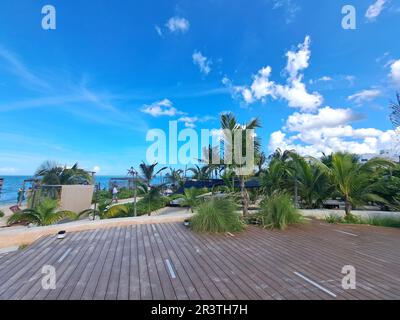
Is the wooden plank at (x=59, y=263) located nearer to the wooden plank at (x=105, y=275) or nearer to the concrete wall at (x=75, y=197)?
the wooden plank at (x=105, y=275)

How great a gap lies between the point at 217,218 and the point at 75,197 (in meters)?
6.67

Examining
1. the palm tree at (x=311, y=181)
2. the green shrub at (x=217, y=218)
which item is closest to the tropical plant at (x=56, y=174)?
the green shrub at (x=217, y=218)

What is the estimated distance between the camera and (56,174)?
16.5m

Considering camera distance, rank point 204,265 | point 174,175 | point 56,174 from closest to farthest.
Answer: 1. point 204,265
2. point 56,174
3. point 174,175

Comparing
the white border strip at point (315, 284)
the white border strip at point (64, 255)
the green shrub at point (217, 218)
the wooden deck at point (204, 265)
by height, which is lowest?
the white border strip at point (315, 284)

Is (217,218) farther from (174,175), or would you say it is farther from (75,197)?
(174,175)

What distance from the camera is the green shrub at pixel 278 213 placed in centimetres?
633

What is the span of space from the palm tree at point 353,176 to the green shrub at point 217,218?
4069 millimetres

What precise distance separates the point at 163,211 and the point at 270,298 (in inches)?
412

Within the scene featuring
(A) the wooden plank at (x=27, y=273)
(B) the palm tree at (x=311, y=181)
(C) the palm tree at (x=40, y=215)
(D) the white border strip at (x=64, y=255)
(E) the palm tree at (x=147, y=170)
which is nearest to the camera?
(A) the wooden plank at (x=27, y=273)

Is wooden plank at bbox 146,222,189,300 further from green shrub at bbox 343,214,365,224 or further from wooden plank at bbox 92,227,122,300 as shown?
green shrub at bbox 343,214,365,224

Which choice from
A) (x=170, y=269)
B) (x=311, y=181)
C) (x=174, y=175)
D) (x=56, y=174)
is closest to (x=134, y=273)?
(x=170, y=269)

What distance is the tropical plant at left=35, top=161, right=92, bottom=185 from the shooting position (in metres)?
15.8

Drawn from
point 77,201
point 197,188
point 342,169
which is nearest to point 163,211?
point 197,188
